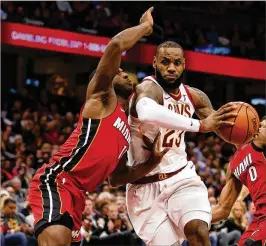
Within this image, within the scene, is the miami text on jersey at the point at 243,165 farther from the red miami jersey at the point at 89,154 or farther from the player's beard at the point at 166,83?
the red miami jersey at the point at 89,154

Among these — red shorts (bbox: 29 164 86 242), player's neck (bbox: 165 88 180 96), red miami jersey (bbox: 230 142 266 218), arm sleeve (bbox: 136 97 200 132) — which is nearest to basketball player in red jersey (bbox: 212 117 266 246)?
red miami jersey (bbox: 230 142 266 218)

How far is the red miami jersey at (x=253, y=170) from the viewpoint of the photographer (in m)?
7.04

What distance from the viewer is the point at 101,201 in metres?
10.4

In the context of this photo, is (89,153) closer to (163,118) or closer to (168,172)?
(163,118)

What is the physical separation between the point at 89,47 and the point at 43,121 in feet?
9.33

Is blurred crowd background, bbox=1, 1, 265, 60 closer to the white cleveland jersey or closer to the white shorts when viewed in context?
the white cleveland jersey

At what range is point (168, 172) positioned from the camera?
585 centimetres

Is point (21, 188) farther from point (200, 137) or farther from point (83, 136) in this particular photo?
point (200, 137)

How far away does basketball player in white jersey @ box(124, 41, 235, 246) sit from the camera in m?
5.64

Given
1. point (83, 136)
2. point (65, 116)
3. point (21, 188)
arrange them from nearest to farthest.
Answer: point (83, 136) → point (21, 188) → point (65, 116)

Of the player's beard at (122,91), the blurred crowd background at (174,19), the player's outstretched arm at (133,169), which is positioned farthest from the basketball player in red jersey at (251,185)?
the blurred crowd background at (174,19)

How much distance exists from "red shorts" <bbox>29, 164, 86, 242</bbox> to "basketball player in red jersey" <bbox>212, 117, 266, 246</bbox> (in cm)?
224

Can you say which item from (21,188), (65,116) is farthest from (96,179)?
(65,116)

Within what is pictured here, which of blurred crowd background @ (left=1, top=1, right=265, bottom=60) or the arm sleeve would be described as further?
blurred crowd background @ (left=1, top=1, right=265, bottom=60)
